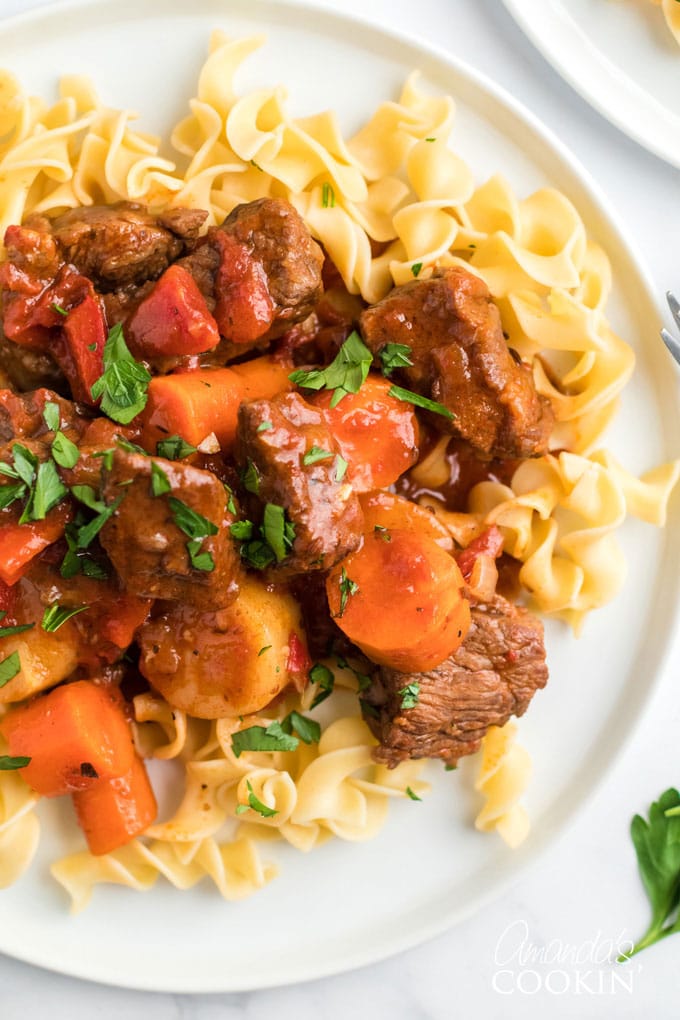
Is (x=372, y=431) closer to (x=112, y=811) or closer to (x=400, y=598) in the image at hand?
(x=400, y=598)

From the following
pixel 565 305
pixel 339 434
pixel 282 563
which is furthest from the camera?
pixel 565 305

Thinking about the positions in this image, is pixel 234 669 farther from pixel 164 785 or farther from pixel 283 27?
pixel 283 27

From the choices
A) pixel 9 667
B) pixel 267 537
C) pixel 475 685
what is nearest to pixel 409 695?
pixel 475 685

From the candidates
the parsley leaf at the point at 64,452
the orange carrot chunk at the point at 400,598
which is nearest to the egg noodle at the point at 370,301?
the orange carrot chunk at the point at 400,598

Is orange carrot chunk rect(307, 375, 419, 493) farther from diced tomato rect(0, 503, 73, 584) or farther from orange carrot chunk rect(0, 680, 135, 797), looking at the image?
orange carrot chunk rect(0, 680, 135, 797)

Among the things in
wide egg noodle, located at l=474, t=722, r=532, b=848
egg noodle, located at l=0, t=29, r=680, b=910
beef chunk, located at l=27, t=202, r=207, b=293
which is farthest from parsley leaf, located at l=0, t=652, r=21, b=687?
wide egg noodle, located at l=474, t=722, r=532, b=848

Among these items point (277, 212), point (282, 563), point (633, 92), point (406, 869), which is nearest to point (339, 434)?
point (282, 563)
